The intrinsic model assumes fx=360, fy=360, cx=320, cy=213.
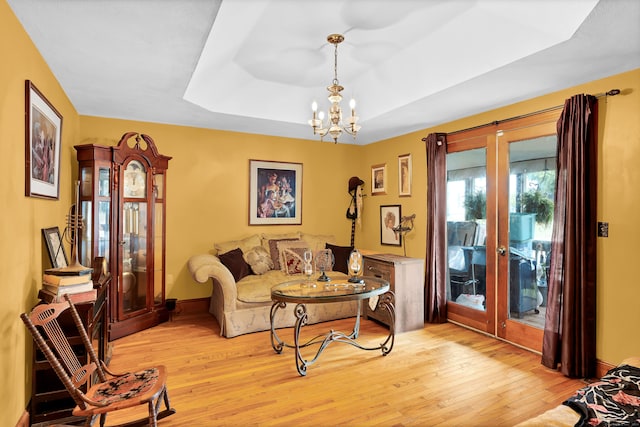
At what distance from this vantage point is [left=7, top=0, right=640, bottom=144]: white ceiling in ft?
7.47

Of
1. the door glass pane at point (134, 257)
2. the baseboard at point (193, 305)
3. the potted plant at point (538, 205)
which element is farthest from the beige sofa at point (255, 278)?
the potted plant at point (538, 205)

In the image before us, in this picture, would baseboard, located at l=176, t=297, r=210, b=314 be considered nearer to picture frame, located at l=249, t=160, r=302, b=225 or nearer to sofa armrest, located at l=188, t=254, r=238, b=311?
sofa armrest, located at l=188, t=254, r=238, b=311

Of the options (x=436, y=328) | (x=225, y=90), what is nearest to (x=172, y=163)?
(x=225, y=90)

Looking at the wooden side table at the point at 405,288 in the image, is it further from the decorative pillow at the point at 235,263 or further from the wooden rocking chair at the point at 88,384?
the wooden rocking chair at the point at 88,384

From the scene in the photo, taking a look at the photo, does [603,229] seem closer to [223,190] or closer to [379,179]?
[379,179]

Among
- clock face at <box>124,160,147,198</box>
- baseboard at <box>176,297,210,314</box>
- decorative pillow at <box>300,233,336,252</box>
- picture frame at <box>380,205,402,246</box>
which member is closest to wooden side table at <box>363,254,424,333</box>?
picture frame at <box>380,205,402,246</box>

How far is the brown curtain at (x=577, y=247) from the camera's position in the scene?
121 inches

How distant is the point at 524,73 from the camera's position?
9.91 ft

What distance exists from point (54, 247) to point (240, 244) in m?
2.40

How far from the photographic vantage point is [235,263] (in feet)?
15.1

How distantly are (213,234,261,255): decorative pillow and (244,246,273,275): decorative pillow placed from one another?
73 mm

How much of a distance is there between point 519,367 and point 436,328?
1.15 meters

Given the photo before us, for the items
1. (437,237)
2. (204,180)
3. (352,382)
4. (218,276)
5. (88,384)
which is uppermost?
(204,180)

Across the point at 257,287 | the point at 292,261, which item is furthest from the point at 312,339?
the point at 292,261
